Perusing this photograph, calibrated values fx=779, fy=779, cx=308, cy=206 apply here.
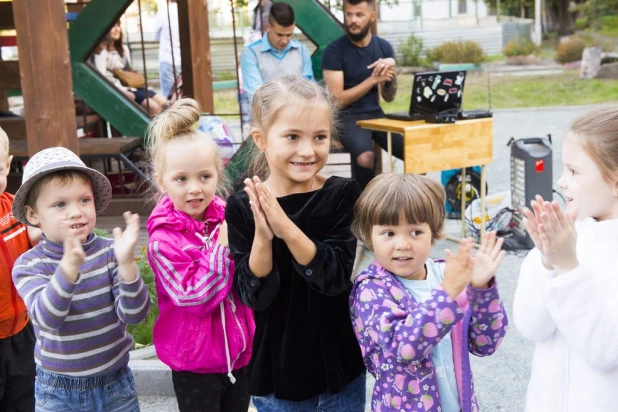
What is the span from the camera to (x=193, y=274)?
2406 mm

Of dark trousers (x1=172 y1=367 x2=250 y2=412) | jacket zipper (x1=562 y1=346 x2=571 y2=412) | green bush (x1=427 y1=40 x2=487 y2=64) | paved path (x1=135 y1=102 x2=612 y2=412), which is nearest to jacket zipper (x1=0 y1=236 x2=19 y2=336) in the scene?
dark trousers (x1=172 y1=367 x2=250 y2=412)

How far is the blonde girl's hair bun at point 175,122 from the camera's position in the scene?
101 inches

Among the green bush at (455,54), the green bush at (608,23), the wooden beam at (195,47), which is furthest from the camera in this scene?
the green bush at (608,23)

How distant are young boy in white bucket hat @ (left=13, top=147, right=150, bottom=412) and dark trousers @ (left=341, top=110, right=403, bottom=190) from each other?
3.93 meters

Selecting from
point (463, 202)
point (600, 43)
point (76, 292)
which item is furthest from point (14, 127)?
point (600, 43)

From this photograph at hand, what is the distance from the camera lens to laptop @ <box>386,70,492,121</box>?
236 inches

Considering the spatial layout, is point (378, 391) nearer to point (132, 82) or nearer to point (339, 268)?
point (339, 268)

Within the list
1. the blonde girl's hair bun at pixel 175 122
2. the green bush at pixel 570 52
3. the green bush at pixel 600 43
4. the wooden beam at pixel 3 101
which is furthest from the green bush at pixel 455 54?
the blonde girl's hair bun at pixel 175 122

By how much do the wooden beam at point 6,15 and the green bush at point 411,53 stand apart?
18.8m

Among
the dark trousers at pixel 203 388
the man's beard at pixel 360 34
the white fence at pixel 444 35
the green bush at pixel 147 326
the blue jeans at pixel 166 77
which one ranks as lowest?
the green bush at pixel 147 326

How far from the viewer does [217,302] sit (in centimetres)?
243

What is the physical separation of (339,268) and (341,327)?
221mm

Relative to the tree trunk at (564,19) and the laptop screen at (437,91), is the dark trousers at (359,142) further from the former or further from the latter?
the tree trunk at (564,19)

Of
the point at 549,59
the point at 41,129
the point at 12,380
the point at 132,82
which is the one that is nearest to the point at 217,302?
the point at 12,380
